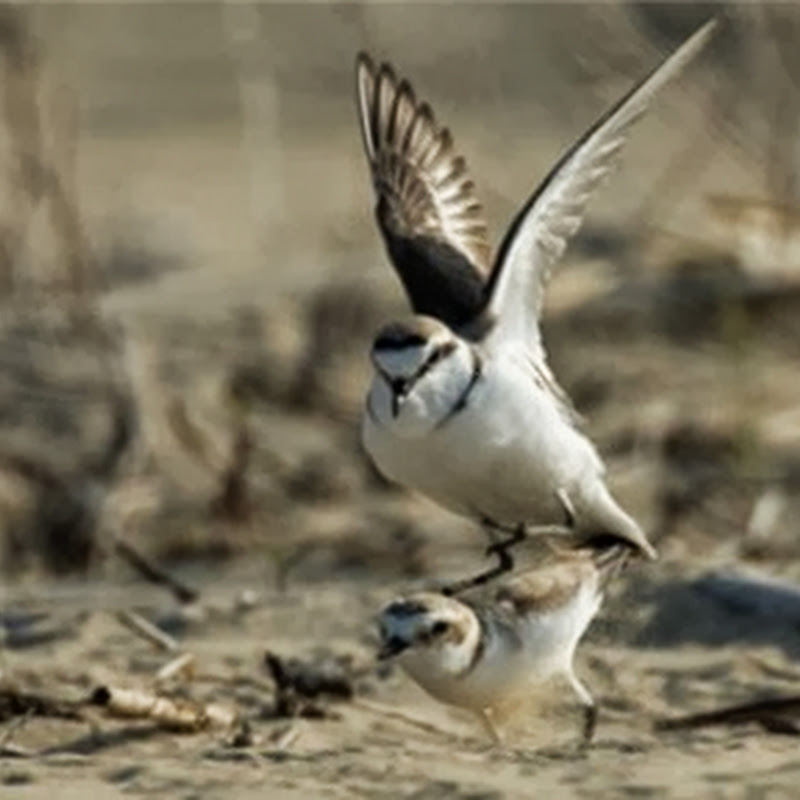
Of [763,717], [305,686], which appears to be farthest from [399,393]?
[763,717]

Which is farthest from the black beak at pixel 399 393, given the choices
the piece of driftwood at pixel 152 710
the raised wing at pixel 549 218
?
the piece of driftwood at pixel 152 710

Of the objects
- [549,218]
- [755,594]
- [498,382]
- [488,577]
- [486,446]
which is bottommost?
[755,594]

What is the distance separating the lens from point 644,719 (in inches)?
237

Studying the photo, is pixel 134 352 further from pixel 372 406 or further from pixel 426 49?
pixel 426 49

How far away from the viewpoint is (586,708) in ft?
18.8

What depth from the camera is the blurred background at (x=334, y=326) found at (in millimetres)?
7895

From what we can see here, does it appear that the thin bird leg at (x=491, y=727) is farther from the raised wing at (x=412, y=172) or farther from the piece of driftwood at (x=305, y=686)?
the raised wing at (x=412, y=172)

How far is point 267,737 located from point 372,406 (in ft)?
1.94

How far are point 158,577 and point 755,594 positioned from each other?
1.25 metres

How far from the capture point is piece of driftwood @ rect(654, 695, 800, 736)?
557 cm

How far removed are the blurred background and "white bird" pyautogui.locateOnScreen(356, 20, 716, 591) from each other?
113 centimetres

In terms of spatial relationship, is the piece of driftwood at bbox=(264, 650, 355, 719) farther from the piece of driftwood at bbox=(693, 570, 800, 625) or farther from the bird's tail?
the piece of driftwood at bbox=(693, 570, 800, 625)

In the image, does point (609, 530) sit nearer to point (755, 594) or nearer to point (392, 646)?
point (755, 594)

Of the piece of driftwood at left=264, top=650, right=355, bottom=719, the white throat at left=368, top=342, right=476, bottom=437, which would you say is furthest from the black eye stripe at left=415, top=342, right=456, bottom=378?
the piece of driftwood at left=264, top=650, right=355, bottom=719
